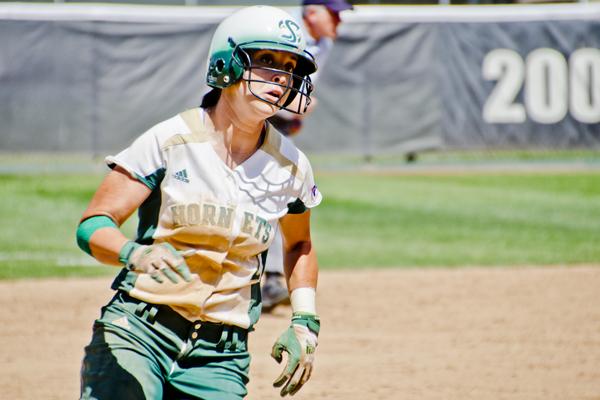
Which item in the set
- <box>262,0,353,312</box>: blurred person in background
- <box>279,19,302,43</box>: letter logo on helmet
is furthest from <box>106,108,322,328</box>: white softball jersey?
<box>262,0,353,312</box>: blurred person in background

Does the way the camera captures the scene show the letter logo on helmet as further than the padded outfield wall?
No

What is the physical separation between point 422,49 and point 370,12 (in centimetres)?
103

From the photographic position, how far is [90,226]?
10.8ft

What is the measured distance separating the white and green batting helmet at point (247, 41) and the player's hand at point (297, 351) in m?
0.78

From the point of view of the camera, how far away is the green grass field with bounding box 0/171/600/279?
10.1 m

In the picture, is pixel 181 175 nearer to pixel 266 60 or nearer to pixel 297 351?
pixel 266 60

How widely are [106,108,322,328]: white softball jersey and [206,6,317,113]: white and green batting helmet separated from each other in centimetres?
18

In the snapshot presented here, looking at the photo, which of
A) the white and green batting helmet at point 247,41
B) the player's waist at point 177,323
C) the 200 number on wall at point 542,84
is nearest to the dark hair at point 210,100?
the white and green batting helmet at point 247,41

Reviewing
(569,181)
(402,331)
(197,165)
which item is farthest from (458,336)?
(569,181)

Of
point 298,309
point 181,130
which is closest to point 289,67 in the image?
point 181,130

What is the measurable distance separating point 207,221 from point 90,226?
39 centimetres

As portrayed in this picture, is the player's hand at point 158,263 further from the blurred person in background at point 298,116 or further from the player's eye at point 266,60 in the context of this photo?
the blurred person in background at point 298,116

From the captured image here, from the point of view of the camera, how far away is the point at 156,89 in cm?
1617

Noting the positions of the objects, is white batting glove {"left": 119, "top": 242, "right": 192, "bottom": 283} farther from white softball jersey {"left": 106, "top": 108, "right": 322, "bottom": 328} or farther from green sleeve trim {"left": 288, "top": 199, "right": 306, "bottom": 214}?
green sleeve trim {"left": 288, "top": 199, "right": 306, "bottom": 214}
